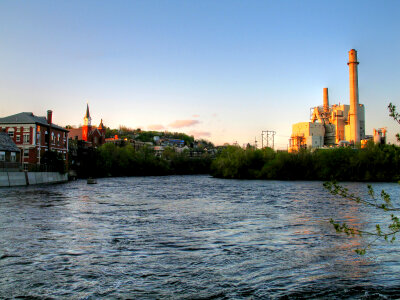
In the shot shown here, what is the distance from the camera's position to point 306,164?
98500 millimetres

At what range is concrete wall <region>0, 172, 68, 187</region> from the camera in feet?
177

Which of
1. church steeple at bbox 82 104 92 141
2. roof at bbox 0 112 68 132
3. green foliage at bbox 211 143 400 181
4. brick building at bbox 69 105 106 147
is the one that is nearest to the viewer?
roof at bbox 0 112 68 132

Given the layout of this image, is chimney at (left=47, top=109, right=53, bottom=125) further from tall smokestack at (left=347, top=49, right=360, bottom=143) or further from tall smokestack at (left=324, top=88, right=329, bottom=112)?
tall smokestack at (left=324, top=88, right=329, bottom=112)

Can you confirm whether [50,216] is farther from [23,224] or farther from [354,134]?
[354,134]

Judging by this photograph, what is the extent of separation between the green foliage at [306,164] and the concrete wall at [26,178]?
49194 mm

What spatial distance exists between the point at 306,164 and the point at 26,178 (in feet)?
223

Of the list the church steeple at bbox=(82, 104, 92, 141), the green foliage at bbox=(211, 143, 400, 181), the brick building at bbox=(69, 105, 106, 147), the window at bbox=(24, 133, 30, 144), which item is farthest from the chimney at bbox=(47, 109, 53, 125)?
the church steeple at bbox=(82, 104, 92, 141)

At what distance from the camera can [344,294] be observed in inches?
405

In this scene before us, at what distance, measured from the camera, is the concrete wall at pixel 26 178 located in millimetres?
53875

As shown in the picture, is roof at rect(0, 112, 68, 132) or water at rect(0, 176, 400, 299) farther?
roof at rect(0, 112, 68, 132)

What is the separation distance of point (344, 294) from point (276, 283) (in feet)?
6.33

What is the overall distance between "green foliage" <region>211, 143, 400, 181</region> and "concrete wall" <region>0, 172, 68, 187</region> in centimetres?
4919

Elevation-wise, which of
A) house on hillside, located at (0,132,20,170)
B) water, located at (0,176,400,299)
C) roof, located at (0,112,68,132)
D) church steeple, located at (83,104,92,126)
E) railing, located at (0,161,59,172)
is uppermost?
church steeple, located at (83,104,92,126)

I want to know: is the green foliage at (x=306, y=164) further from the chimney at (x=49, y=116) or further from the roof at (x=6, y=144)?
the roof at (x=6, y=144)
